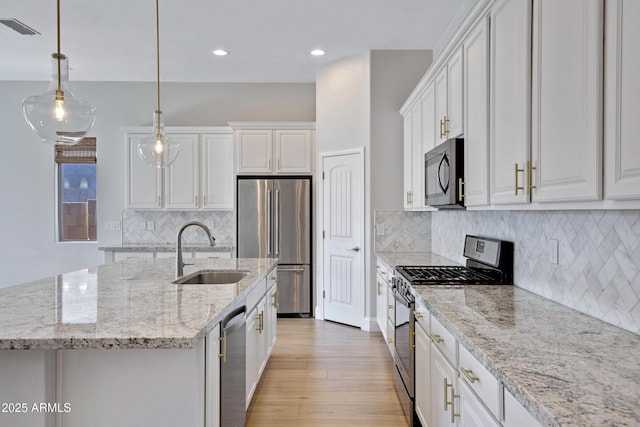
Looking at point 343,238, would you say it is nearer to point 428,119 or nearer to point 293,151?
point 293,151

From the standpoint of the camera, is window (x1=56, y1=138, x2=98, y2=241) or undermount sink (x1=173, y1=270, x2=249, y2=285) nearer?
undermount sink (x1=173, y1=270, x2=249, y2=285)

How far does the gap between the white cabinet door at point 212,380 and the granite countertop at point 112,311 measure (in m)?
0.08

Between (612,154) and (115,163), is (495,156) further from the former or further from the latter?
(115,163)

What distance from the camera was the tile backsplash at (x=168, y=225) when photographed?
225 inches

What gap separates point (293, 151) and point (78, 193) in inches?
124

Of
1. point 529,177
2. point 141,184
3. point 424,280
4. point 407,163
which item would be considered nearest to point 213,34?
point 141,184

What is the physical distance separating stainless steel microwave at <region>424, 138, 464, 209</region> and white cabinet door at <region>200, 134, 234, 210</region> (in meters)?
3.15

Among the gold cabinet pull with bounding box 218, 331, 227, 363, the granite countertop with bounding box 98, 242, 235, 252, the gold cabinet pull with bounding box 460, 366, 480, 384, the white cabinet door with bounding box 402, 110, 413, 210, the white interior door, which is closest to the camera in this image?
the gold cabinet pull with bounding box 460, 366, 480, 384

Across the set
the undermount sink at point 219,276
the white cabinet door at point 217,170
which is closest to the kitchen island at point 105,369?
the undermount sink at point 219,276

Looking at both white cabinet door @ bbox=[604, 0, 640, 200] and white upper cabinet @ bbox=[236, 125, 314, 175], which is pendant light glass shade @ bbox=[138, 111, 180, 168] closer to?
white upper cabinet @ bbox=[236, 125, 314, 175]

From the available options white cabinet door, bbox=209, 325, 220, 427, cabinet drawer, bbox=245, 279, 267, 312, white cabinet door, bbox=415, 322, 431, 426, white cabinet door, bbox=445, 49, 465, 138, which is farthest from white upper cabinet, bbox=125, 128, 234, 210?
white cabinet door, bbox=209, 325, 220, 427

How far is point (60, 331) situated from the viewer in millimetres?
1431

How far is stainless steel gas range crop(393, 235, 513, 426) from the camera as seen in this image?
2.39 m

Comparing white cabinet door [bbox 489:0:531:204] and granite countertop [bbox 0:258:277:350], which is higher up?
white cabinet door [bbox 489:0:531:204]
